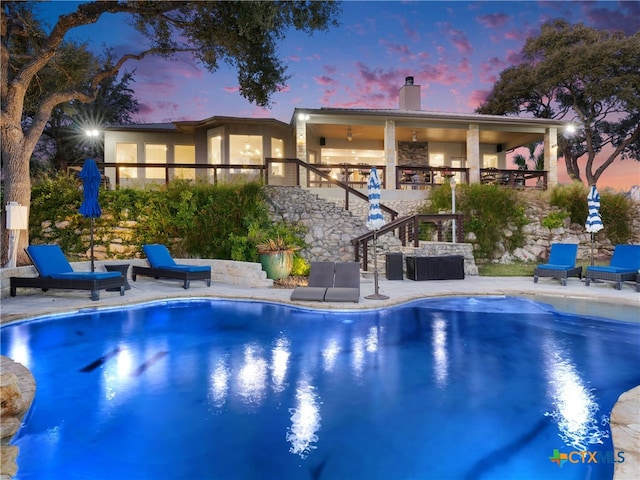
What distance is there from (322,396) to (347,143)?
17.9 metres

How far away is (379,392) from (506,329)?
11.0 ft

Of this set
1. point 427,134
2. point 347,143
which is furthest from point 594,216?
point 347,143

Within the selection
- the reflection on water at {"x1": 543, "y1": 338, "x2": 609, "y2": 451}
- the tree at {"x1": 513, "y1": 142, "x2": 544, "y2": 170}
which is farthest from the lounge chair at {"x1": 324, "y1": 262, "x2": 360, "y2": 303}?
the tree at {"x1": 513, "y1": 142, "x2": 544, "y2": 170}

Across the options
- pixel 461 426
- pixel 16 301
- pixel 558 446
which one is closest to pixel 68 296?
pixel 16 301

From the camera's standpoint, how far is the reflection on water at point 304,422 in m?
3.07

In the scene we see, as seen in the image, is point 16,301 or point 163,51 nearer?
point 16,301

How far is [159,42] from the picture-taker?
39.6ft

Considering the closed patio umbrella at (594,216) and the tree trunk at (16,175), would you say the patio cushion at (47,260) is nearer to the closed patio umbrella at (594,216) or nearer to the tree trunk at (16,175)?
the tree trunk at (16,175)

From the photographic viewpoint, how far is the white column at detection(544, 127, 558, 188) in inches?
702

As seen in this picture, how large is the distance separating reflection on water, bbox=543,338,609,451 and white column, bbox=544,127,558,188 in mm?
15520

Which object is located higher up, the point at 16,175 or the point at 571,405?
the point at 16,175

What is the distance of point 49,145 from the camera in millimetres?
27016

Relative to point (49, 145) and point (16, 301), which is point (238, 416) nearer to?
point (16, 301)

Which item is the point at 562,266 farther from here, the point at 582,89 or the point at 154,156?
the point at 582,89
